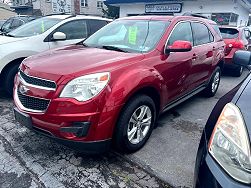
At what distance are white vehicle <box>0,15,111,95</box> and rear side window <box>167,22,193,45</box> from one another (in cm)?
251

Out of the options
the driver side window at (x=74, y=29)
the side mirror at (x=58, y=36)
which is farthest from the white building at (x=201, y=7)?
the side mirror at (x=58, y=36)

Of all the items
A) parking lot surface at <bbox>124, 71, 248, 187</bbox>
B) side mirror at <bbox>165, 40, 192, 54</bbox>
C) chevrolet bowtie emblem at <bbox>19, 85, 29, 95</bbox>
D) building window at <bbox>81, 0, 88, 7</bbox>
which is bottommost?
parking lot surface at <bbox>124, 71, 248, 187</bbox>

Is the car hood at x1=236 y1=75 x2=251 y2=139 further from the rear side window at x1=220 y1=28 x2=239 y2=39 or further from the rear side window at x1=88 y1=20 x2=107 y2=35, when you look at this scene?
the rear side window at x1=220 y1=28 x2=239 y2=39

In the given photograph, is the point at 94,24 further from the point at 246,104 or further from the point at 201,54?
the point at 246,104

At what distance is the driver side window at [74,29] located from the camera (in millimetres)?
5552

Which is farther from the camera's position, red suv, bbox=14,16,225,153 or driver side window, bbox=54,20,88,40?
driver side window, bbox=54,20,88,40

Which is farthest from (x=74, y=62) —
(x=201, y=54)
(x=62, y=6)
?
(x=62, y=6)

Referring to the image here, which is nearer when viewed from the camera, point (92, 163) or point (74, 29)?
point (92, 163)

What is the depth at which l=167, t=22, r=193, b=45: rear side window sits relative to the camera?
11.6ft

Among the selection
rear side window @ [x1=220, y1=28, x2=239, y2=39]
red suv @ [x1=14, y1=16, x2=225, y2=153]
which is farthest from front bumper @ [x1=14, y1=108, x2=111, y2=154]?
rear side window @ [x1=220, y1=28, x2=239, y2=39]

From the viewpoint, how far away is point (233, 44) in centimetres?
729

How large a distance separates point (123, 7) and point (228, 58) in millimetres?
14023

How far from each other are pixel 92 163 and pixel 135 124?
2.27 feet

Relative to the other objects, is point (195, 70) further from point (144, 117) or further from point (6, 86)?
point (6, 86)
